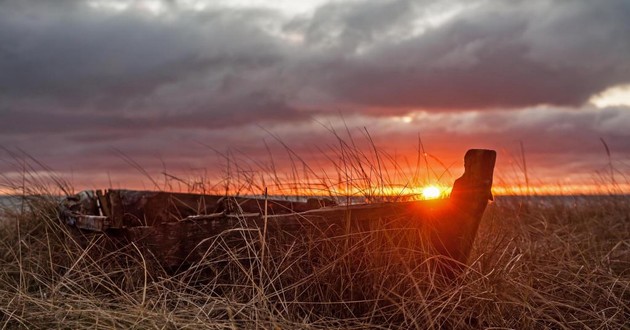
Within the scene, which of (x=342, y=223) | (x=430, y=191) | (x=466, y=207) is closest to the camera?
(x=466, y=207)

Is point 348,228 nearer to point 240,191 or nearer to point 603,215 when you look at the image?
point 240,191

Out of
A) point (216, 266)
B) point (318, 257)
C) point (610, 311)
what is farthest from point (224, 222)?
point (610, 311)

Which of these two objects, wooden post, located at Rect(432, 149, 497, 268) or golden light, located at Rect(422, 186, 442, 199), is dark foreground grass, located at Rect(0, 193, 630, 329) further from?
golden light, located at Rect(422, 186, 442, 199)

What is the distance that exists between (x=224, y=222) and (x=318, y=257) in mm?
825

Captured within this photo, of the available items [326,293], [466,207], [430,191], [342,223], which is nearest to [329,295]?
[326,293]

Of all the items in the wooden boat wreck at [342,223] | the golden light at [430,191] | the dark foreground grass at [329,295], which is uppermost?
the golden light at [430,191]

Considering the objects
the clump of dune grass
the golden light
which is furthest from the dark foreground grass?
the golden light

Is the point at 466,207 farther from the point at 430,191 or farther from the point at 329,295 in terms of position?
the point at 329,295

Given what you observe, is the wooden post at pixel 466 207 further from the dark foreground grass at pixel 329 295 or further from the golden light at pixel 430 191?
the golden light at pixel 430 191

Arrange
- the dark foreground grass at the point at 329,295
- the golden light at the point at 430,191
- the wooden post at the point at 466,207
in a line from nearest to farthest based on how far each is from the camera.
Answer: the dark foreground grass at the point at 329,295 → the wooden post at the point at 466,207 → the golden light at the point at 430,191

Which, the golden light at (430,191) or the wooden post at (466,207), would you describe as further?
the golden light at (430,191)

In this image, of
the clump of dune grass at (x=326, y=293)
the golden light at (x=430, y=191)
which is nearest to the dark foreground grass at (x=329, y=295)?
the clump of dune grass at (x=326, y=293)

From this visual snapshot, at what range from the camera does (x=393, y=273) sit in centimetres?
412

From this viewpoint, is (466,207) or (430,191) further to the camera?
(430,191)
